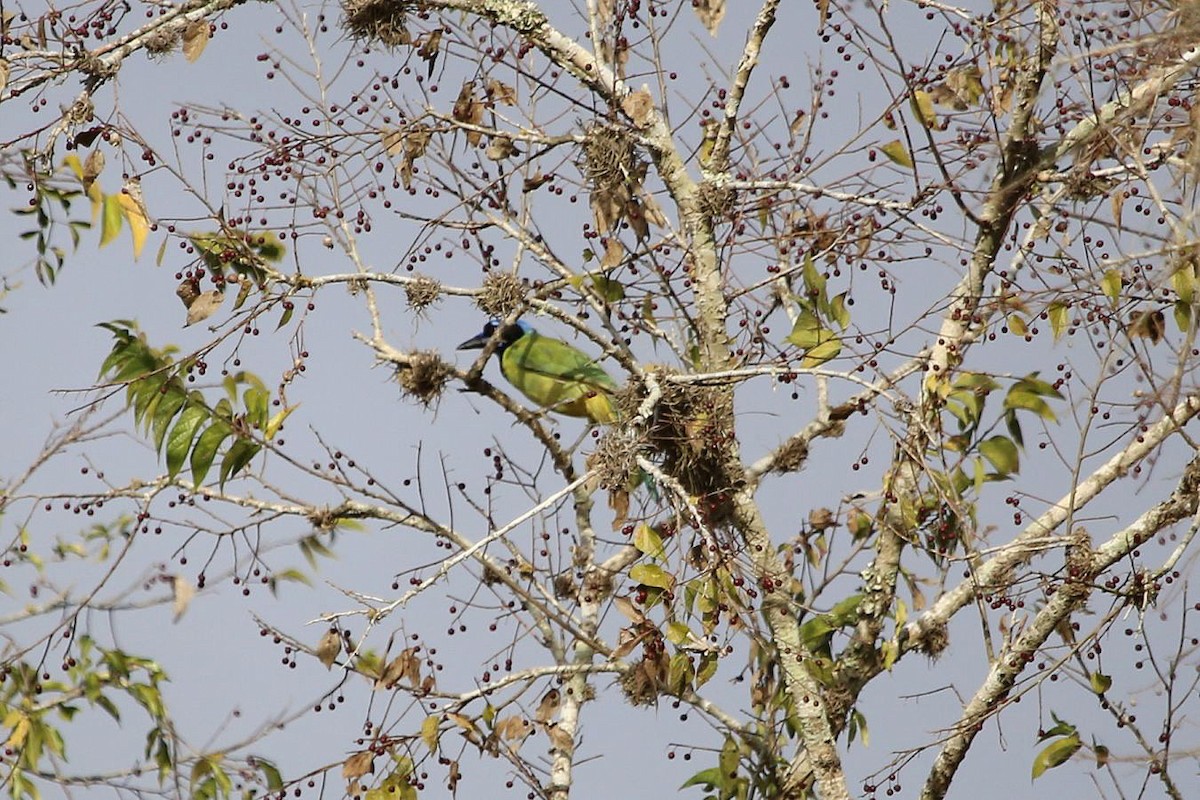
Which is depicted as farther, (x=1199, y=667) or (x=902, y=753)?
(x=902, y=753)

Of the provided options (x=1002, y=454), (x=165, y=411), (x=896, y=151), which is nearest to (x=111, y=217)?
(x=165, y=411)

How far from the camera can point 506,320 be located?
433 centimetres

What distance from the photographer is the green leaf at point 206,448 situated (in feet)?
12.3

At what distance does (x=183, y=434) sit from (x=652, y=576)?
1.23 m

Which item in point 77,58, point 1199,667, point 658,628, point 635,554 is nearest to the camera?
point 1199,667

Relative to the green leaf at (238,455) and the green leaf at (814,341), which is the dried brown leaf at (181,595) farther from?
the green leaf at (814,341)

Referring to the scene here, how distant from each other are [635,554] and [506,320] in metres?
0.96

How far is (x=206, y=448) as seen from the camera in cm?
374

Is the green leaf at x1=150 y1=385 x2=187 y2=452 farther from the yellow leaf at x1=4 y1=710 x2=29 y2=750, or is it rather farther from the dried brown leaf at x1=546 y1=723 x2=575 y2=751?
the yellow leaf at x1=4 y1=710 x2=29 y2=750

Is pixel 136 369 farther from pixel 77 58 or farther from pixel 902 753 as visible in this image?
pixel 902 753

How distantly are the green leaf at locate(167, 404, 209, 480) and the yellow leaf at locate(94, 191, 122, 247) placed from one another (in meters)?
0.50

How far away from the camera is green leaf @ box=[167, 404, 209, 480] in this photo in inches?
145

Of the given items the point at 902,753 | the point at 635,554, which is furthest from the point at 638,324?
the point at 902,753

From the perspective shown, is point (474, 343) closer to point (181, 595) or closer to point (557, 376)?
point (557, 376)
